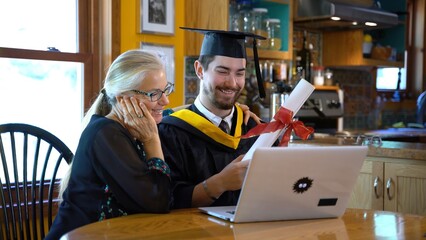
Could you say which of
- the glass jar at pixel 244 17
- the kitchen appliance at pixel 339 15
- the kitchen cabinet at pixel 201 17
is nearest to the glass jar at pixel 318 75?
the kitchen appliance at pixel 339 15

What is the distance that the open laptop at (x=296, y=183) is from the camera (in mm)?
1611

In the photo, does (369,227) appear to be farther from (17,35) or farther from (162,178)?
(17,35)

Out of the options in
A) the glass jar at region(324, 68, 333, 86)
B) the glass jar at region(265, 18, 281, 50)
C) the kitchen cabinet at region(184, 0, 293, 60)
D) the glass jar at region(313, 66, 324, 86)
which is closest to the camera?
the kitchen cabinet at region(184, 0, 293, 60)

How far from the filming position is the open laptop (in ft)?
5.29

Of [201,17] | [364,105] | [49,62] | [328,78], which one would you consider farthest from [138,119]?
[364,105]

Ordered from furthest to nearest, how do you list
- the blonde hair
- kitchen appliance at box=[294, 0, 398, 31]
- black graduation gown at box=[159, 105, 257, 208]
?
kitchen appliance at box=[294, 0, 398, 31] < black graduation gown at box=[159, 105, 257, 208] < the blonde hair

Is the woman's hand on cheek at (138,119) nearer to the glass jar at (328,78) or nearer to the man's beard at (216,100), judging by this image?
the man's beard at (216,100)

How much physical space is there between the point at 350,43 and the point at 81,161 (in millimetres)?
3851

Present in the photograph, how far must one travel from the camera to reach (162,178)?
1889mm

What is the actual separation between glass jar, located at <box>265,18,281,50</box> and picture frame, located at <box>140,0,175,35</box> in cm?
108

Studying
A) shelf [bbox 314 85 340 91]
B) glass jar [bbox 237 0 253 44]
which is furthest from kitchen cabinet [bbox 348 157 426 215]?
shelf [bbox 314 85 340 91]

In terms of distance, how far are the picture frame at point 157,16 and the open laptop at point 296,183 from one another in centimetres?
188

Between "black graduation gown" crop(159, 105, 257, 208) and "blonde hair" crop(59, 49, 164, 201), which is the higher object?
"blonde hair" crop(59, 49, 164, 201)

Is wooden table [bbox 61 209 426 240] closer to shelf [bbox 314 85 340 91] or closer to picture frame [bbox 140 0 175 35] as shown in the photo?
picture frame [bbox 140 0 175 35]
